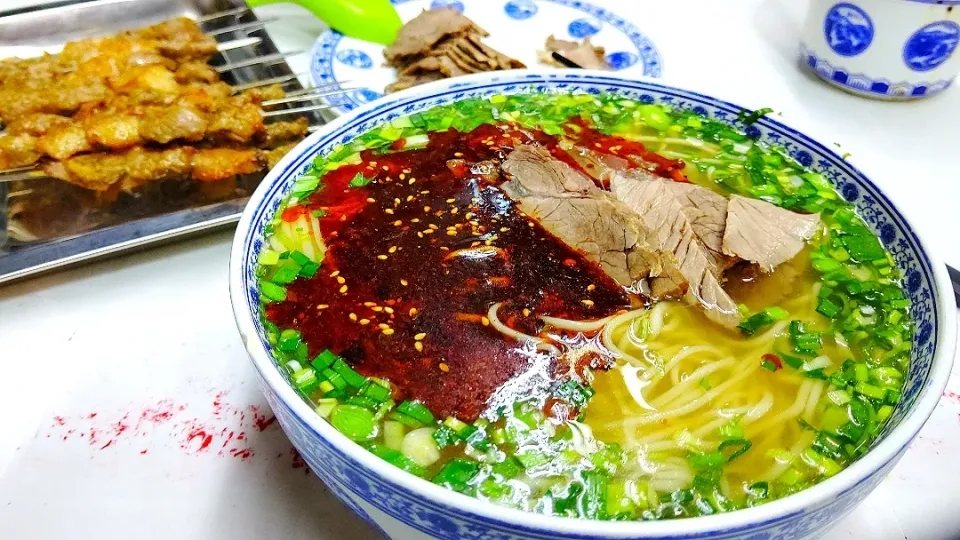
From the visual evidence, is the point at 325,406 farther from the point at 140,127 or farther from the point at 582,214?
the point at 140,127

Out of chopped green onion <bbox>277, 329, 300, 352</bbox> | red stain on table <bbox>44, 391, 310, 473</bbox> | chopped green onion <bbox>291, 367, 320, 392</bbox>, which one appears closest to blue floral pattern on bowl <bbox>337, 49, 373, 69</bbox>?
red stain on table <bbox>44, 391, 310, 473</bbox>

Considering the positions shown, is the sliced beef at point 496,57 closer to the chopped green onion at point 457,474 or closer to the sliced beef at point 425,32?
the sliced beef at point 425,32

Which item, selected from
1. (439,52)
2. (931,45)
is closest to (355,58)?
(439,52)

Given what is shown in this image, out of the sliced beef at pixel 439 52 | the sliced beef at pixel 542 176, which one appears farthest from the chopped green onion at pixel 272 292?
the sliced beef at pixel 439 52

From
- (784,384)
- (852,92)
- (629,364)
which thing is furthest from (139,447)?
(852,92)

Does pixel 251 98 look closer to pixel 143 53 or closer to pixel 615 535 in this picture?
pixel 143 53

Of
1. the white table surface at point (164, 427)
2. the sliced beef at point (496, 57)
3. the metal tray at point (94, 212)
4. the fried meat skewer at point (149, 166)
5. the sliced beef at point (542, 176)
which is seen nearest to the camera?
the white table surface at point (164, 427)
